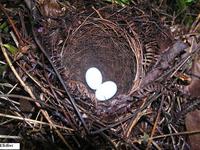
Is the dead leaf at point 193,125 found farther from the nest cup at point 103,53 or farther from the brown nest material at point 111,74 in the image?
the nest cup at point 103,53

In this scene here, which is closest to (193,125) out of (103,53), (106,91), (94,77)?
(106,91)

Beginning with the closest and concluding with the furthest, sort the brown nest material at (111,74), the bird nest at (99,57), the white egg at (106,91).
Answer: the brown nest material at (111,74), the bird nest at (99,57), the white egg at (106,91)

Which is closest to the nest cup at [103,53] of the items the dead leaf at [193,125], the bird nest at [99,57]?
the bird nest at [99,57]

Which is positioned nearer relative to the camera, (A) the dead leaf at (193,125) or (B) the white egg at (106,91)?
(A) the dead leaf at (193,125)

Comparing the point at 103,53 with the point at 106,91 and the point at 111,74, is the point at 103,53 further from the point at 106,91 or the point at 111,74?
the point at 106,91

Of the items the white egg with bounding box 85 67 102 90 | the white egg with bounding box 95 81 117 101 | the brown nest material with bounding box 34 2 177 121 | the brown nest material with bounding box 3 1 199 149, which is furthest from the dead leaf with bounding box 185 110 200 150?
the white egg with bounding box 85 67 102 90

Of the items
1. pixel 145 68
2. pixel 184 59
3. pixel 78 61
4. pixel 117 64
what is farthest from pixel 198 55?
pixel 78 61

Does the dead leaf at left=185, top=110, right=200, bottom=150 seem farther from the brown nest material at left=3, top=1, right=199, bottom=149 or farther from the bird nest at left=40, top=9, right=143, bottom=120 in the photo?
the bird nest at left=40, top=9, right=143, bottom=120
